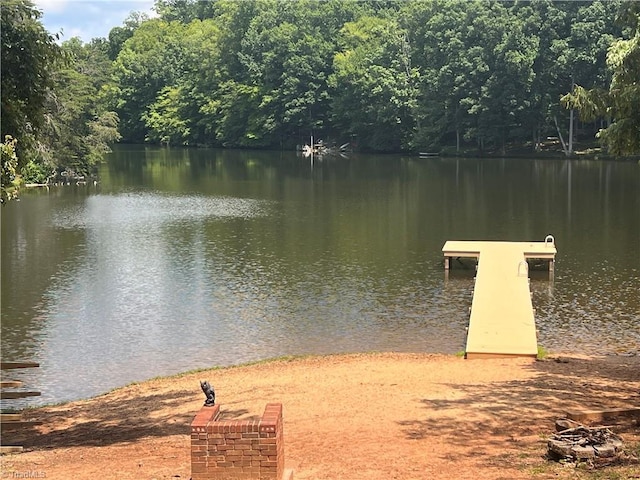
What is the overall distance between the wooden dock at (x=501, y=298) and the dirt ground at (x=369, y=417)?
68cm

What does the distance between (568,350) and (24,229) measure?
22527 mm

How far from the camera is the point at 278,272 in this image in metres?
24.9

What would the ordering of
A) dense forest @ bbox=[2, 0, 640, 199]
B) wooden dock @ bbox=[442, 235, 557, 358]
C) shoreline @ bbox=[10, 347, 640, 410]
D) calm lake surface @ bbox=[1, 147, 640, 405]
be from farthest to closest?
dense forest @ bbox=[2, 0, 640, 199], calm lake surface @ bbox=[1, 147, 640, 405], wooden dock @ bbox=[442, 235, 557, 358], shoreline @ bbox=[10, 347, 640, 410]

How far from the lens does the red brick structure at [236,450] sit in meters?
7.27

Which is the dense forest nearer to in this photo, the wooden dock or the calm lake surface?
the calm lake surface

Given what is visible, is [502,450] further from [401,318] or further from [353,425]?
[401,318]

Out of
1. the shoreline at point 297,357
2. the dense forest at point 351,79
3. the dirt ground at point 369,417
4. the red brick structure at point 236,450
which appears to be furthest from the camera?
the dense forest at point 351,79

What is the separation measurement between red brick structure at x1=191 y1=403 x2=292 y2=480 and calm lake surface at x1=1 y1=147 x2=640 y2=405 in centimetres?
700

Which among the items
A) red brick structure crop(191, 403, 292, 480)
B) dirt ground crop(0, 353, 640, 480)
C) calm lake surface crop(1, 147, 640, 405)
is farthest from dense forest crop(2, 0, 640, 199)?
red brick structure crop(191, 403, 292, 480)

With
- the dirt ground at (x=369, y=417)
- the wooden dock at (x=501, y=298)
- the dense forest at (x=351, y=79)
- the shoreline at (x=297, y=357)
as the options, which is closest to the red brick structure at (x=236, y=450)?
the dirt ground at (x=369, y=417)

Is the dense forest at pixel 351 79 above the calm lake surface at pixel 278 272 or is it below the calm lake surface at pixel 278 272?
above

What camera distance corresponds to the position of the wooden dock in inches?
619

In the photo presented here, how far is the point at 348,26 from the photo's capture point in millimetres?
86625

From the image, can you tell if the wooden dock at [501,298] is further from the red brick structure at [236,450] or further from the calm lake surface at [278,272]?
the red brick structure at [236,450]
